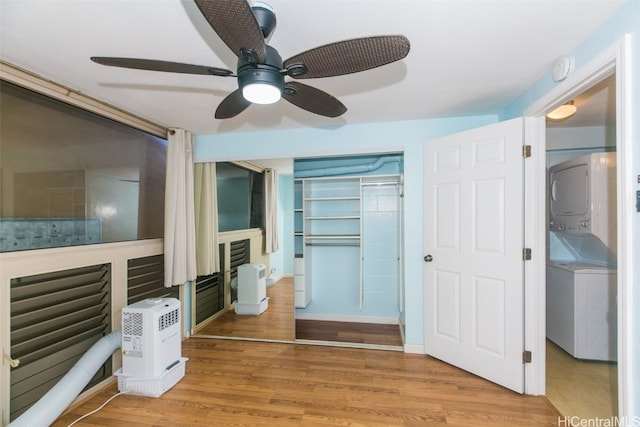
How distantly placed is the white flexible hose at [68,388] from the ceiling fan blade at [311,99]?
2238 mm

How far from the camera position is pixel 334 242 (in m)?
3.76

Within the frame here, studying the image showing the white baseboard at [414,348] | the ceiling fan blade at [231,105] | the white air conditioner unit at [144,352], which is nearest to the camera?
the ceiling fan blade at [231,105]

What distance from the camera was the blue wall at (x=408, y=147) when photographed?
2.74m

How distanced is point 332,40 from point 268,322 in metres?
3.07

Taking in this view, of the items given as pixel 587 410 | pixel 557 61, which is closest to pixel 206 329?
pixel 587 410

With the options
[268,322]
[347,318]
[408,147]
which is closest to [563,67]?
[408,147]

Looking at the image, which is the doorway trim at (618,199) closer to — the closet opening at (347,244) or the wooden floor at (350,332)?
the wooden floor at (350,332)

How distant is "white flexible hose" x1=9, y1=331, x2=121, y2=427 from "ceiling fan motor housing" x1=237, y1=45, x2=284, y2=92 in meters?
2.18

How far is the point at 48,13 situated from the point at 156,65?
687 millimetres

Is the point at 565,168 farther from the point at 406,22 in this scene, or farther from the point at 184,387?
the point at 184,387

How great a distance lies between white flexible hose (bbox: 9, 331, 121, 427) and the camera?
1616mm

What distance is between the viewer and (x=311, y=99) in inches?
56.9

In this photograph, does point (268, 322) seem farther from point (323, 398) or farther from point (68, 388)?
point (68, 388)

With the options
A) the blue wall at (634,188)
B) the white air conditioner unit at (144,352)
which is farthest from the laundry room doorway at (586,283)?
the white air conditioner unit at (144,352)
